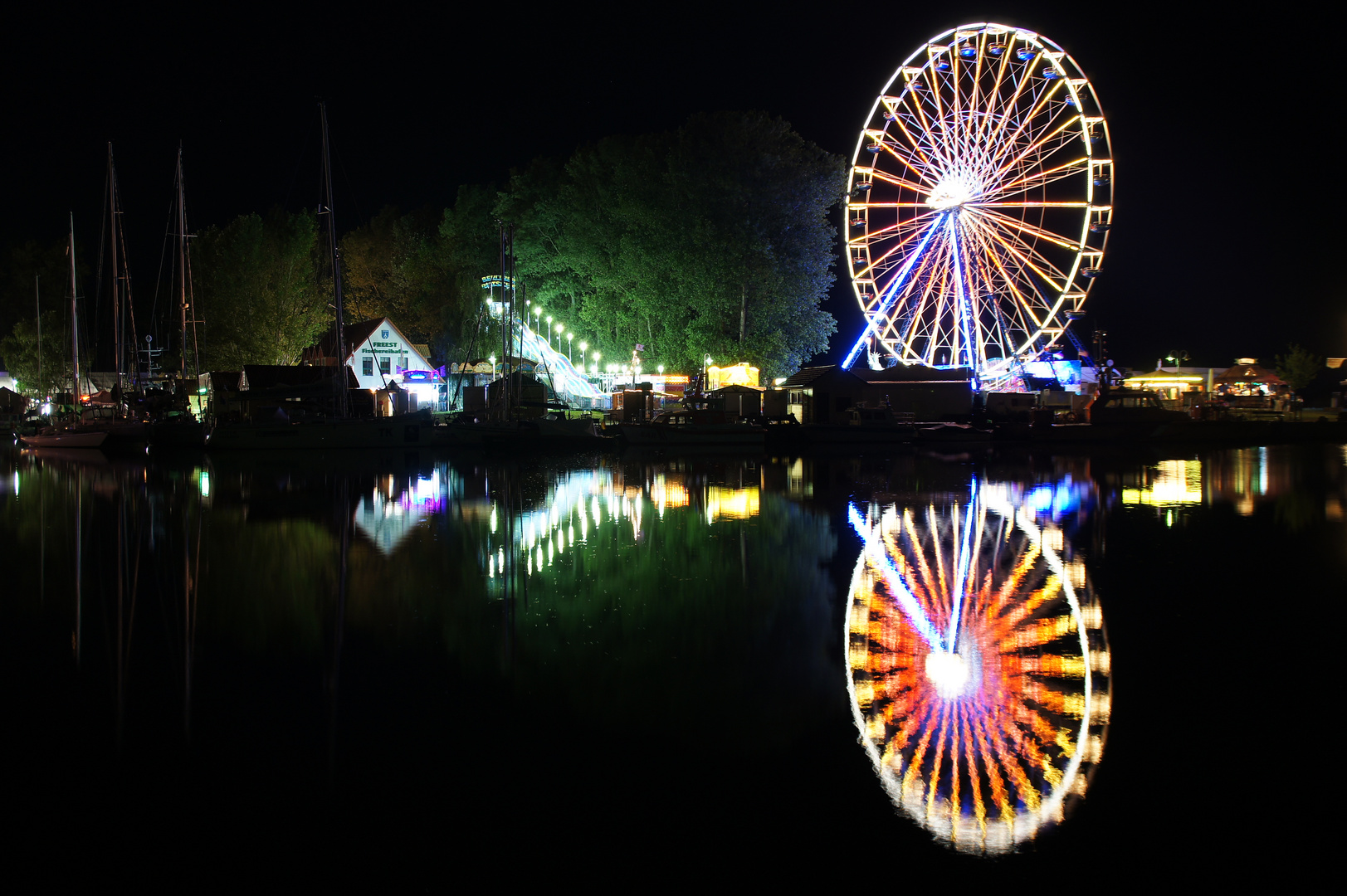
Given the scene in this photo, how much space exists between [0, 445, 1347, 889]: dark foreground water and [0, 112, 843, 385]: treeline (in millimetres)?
34591

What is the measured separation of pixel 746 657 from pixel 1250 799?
343cm

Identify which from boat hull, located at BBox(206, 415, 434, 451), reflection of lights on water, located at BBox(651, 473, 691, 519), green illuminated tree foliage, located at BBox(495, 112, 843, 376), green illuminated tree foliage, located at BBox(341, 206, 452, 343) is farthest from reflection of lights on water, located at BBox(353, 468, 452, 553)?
green illuminated tree foliage, located at BBox(341, 206, 452, 343)

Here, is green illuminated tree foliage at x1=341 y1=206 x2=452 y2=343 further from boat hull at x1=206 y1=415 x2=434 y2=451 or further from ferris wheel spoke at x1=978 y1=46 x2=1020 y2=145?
ferris wheel spoke at x1=978 y1=46 x2=1020 y2=145

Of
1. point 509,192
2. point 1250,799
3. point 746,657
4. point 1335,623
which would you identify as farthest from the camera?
point 509,192

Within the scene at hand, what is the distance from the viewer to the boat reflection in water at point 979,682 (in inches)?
205

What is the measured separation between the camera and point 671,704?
6543 millimetres

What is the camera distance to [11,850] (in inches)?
185

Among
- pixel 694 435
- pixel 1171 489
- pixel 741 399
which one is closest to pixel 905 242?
pixel 741 399

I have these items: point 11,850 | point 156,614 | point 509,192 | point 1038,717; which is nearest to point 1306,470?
point 1038,717

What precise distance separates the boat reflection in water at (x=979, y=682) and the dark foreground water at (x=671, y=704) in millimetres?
32

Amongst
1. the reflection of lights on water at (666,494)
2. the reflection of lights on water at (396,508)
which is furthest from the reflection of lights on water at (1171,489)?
the reflection of lights on water at (396,508)

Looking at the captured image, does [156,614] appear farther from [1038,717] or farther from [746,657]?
[1038,717]

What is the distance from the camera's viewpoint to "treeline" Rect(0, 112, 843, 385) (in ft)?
155

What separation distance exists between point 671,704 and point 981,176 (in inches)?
1357
